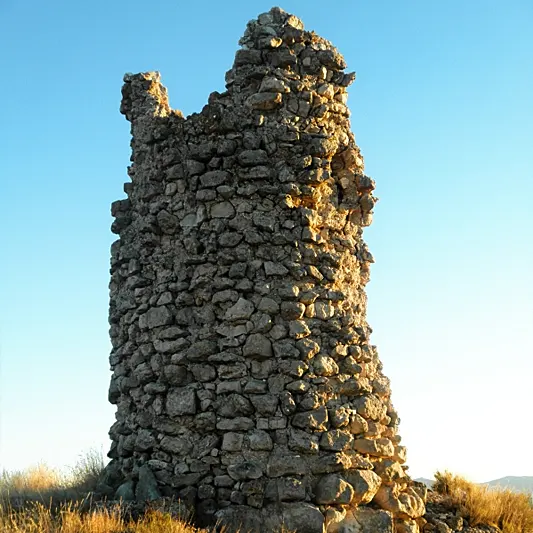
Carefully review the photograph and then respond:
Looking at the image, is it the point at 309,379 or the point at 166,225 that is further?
the point at 166,225

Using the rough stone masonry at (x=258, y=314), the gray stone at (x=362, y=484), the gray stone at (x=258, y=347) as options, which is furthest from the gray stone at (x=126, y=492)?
the gray stone at (x=362, y=484)

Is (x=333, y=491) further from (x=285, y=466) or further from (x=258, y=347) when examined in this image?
(x=258, y=347)

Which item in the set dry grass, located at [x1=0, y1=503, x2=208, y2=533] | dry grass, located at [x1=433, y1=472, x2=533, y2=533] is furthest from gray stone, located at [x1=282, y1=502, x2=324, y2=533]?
dry grass, located at [x1=433, y1=472, x2=533, y2=533]

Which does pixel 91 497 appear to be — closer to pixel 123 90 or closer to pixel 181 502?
pixel 181 502

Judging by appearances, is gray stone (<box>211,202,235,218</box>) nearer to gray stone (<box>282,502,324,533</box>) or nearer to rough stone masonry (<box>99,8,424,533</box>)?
rough stone masonry (<box>99,8,424,533</box>)

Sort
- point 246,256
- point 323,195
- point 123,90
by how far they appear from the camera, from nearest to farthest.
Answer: point 246,256
point 323,195
point 123,90

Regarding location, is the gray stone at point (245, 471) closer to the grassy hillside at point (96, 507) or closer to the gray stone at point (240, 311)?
the grassy hillside at point (96, 507)

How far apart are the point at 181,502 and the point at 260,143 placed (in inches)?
140

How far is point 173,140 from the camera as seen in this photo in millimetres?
8062

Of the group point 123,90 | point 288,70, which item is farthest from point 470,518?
point 123,90

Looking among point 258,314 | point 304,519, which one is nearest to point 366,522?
point 304,519

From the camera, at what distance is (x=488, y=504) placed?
7.96 metres

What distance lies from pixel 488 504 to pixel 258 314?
3.24 meters

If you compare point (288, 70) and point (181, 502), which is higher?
point (288, 70)
